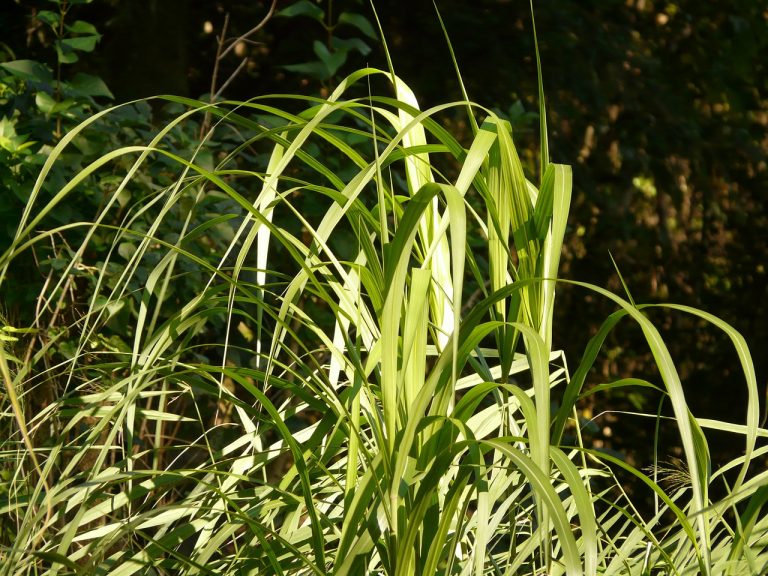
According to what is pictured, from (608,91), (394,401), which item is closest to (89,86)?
(394,401)

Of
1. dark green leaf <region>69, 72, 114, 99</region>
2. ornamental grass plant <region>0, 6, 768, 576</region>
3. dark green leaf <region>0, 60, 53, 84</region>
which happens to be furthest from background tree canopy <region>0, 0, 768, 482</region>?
ornamental grass plant <region>0, 6, 768, 576</region>

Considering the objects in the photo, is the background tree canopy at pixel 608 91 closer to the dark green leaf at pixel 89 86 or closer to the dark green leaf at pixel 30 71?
the dark green leaf at pixel 89 86

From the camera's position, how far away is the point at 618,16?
287cm

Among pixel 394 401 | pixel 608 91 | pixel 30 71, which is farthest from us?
pixel 608 91

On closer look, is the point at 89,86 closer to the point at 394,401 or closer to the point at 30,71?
the point at 30,71

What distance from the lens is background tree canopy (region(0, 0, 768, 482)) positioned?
2.51 metres

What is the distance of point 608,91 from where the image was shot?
2.76m

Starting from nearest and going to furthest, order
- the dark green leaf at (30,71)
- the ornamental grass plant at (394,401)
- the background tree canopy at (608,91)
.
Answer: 1. the ornamental grass plant at (394,401)
2. the dark green leaf at (30,71)
3. the background tree canopy at (608,91)

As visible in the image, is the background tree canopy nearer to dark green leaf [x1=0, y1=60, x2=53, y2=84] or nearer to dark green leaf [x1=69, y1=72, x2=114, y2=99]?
dark green leaf [x1=69, y1=72, x2=114, y2=99]

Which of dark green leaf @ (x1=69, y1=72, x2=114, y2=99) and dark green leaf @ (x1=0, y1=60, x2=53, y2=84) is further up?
dark green leaf @ (x1=0, y1=60, x2=53, y2=84)

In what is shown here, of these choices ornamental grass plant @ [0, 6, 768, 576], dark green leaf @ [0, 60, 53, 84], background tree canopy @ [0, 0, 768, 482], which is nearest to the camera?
ornamental grass plant @ [0, 6, 768, 576]

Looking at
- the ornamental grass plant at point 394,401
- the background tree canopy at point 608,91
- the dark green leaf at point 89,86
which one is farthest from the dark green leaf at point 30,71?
→ the ornamental grass plant at point 394,401

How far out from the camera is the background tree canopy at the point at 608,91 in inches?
98.7

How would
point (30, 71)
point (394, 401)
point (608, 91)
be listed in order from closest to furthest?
point (394, 401) → point (30, 71) → point (608, 91)
